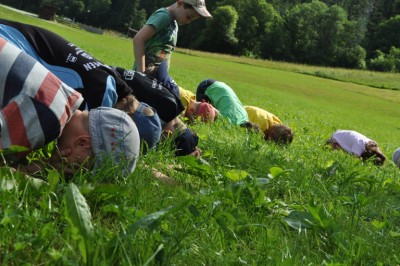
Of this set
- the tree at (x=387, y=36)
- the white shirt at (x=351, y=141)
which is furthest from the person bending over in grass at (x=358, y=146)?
the tree at (x=387, y=36)

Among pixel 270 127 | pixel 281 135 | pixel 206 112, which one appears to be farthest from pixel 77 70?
pixel 270 127

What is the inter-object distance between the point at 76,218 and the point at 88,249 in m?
0.09

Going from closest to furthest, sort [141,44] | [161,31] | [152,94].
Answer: [152,94]
[141,44]
[161,31]

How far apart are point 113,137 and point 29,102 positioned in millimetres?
387

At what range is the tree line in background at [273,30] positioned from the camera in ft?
283

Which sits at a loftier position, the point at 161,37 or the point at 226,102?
the point at 161,37

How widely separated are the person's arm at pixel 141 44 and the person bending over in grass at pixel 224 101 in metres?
1.34

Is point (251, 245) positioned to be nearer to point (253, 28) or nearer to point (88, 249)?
point (88, 249)

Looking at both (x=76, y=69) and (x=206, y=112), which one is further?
(x=206, y=112)

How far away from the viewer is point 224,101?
607cm

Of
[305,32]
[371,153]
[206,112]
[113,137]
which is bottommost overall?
[371,153]

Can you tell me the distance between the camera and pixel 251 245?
1760 mm

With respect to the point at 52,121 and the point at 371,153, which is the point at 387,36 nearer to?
the point at 371,153

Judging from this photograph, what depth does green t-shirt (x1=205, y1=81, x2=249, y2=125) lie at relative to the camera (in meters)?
5.94
